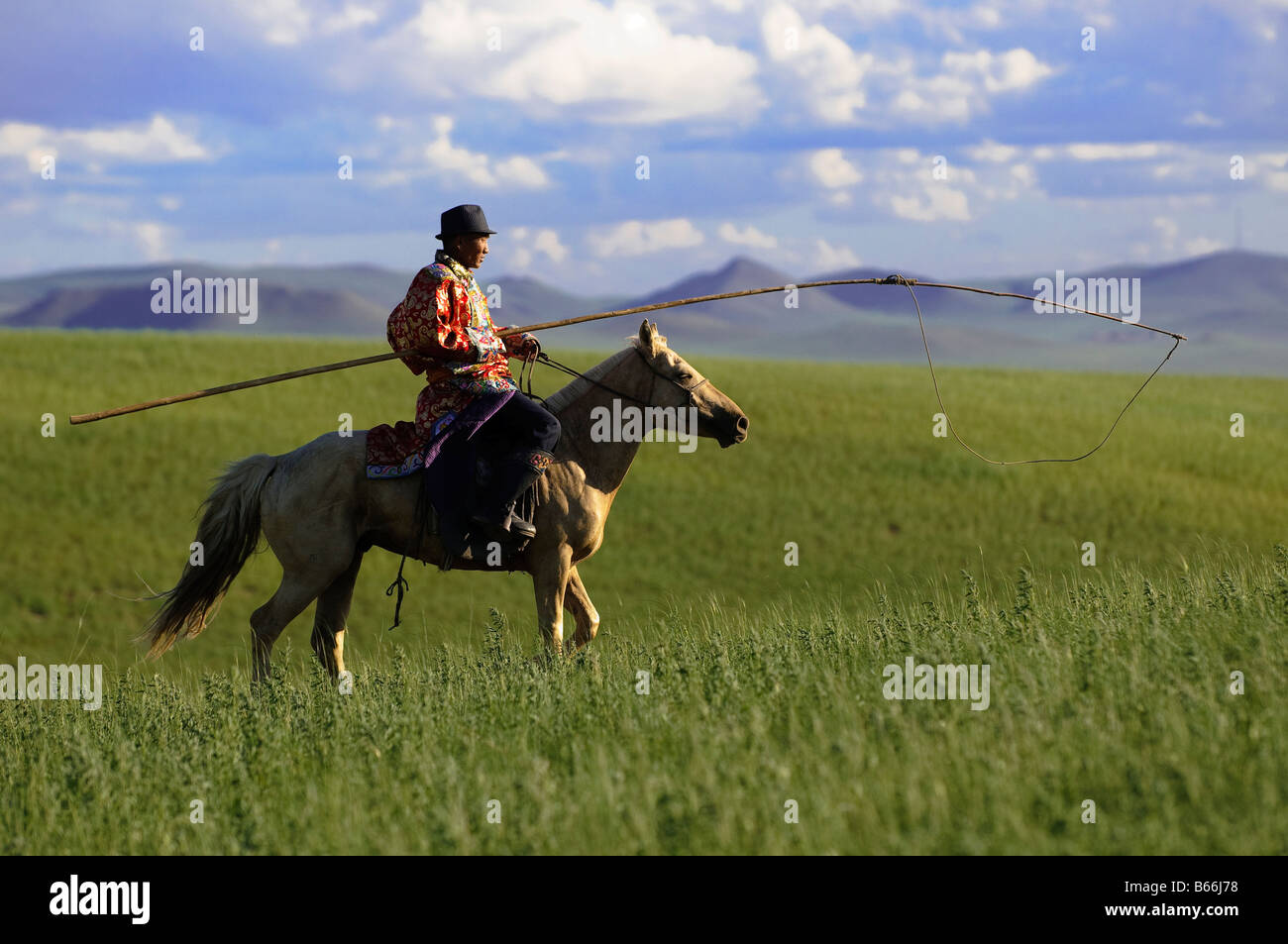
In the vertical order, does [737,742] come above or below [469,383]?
below

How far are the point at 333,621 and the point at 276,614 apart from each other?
1.94 ft

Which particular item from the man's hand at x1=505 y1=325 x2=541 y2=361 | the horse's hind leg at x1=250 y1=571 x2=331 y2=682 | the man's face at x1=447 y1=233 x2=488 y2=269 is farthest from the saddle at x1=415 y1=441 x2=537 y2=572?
the man's face at x1=447 y1=233 x2=488 y2=269

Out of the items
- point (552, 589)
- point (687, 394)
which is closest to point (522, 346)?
point (687, 394)

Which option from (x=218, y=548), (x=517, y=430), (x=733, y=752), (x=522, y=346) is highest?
(x=522, y=346)

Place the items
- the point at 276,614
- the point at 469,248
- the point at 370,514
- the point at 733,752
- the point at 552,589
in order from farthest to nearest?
1. the point at 370,514
2. the point at 276,614
3. the point at 552,589
4. the point at 469,248
5. the point at 733,752

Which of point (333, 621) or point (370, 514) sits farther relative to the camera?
point (333, 621)

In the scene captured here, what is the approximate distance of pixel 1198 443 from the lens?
44875 millimetres

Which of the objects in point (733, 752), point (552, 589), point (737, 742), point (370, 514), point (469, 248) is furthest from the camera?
point (370, 514)

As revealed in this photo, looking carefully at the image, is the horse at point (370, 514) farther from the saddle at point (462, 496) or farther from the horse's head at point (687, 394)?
the saddle at point (462, 496)

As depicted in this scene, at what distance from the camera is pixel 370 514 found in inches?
377

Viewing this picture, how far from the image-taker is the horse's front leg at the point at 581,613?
378 inches

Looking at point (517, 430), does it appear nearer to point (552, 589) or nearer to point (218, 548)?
point (552, 589)

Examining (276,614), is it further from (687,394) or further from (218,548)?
(687,394)

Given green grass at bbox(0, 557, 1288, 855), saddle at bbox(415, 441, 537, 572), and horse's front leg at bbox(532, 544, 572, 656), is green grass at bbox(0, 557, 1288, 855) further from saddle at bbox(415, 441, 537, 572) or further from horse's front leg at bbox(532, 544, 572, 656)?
saddle at bbox(415, 441, 537, 572)
